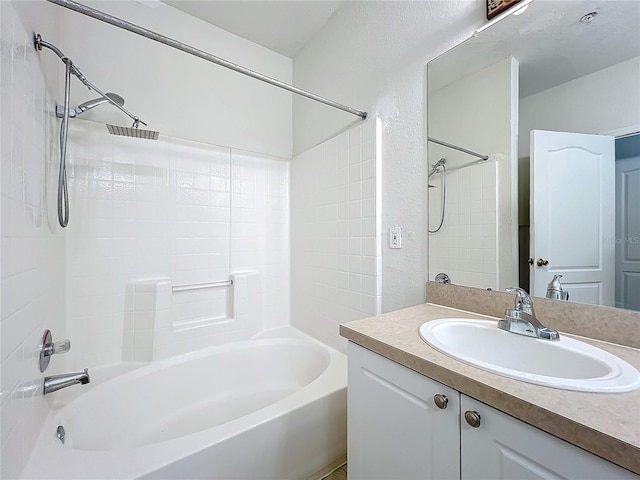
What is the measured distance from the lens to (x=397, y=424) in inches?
31.9

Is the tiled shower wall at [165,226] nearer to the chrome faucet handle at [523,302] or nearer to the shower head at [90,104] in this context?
the shower head at [90,104]

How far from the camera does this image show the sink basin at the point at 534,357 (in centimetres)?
58

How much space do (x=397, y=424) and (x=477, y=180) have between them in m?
0.99

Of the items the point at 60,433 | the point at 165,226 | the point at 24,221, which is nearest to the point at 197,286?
A: the point at 165,226

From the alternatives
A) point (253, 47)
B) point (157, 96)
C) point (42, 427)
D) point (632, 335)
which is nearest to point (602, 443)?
point (632, 335)

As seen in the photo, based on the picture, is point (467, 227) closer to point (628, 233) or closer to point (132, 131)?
point (628, 233)

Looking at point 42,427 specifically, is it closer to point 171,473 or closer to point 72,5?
point 171,473

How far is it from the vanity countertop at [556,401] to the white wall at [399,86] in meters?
0.64

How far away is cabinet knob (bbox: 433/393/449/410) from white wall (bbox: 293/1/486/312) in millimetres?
701

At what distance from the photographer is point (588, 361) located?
0.72m

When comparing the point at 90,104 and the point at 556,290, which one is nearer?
the point at 556,290

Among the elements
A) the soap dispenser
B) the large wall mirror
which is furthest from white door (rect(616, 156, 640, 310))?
the soap dispenser

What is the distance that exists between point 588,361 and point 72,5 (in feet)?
6.14

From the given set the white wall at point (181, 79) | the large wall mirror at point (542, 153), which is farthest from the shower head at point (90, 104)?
the large wall mirror at point (542, 153)
